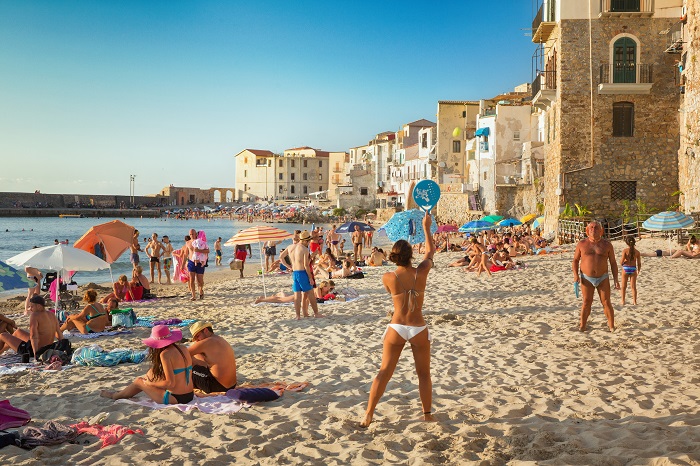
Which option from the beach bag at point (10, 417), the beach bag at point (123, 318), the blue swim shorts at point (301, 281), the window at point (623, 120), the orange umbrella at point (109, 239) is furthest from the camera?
the window at point (623, 120)

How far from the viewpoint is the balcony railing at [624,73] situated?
862 inches

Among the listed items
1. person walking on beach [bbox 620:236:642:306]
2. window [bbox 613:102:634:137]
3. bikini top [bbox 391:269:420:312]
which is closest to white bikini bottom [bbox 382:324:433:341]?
bikini top [bbox 391:269:420:312]

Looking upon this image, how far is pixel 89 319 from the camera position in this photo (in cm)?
941

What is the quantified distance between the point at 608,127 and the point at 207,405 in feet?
68.1

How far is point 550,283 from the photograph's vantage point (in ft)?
42.5

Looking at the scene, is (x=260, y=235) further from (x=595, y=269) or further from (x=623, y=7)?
(x=623, y=7)

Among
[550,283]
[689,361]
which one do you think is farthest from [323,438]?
[550,283]

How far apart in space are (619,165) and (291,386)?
788 inches

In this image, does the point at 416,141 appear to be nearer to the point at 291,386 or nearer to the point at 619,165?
the point at 619,165

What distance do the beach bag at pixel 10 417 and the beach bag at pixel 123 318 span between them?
486 cm

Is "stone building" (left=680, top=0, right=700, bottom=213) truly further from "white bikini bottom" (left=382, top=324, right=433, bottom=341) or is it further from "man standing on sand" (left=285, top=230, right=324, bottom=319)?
"white bikini bottom" (left=382, top=324, right=433, bottom=341)

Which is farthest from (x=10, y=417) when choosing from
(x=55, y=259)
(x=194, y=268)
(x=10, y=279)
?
(x=194, y=268)

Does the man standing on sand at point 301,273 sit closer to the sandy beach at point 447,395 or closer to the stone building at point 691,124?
the sandy beach at point 447,395

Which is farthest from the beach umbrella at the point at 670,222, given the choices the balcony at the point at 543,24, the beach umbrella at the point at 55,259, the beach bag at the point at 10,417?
the beach bag at the point at 10,417
